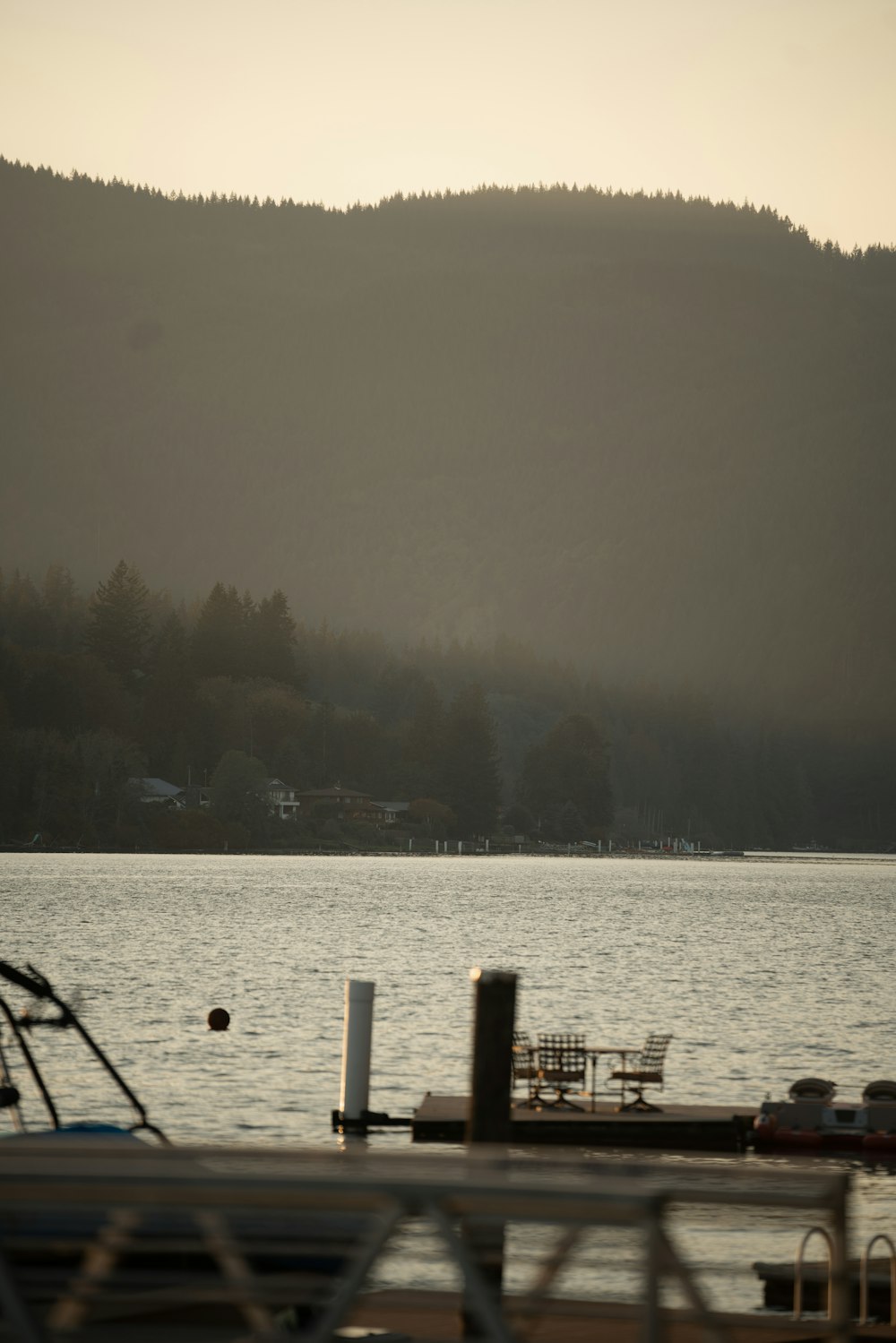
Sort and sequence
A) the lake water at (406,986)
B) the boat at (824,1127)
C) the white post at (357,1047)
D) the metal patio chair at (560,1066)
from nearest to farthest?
1. the white post at (357,1047)
2. the boat at (824,1127)
3. the metal patio chair at (560,1066)
4. the lake water at (406,986)

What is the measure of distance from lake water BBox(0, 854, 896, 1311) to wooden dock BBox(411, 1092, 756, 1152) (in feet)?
2.59

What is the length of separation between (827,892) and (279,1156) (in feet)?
550

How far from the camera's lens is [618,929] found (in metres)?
100

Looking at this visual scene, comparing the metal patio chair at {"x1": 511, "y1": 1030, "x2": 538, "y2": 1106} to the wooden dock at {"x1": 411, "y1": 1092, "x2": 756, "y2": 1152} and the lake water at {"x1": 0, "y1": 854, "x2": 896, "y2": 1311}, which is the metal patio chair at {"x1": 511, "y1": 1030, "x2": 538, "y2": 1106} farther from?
the lake water at {"x1": 0, "y1": 854, "x2": 896, "y2": 1311}

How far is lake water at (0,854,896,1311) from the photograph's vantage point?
1347 inches

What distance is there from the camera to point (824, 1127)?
27.0 m

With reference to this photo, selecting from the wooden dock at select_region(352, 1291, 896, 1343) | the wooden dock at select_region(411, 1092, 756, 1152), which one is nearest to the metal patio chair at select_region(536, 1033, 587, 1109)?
the wooden dock at select_region(411, 1092, 756, 1152)

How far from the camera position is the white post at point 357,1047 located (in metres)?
26.0

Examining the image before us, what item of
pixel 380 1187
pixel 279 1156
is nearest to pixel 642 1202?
pixel 380 1187

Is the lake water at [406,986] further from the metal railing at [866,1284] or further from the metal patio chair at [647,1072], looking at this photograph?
the metal railing at [866,1284]

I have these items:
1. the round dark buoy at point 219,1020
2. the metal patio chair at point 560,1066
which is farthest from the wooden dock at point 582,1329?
the round dark buoy at point 219,1020

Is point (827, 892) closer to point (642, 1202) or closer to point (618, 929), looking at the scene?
point (618, 929)

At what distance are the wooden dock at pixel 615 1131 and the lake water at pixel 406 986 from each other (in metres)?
0.79

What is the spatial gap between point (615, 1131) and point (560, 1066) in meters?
1.73
